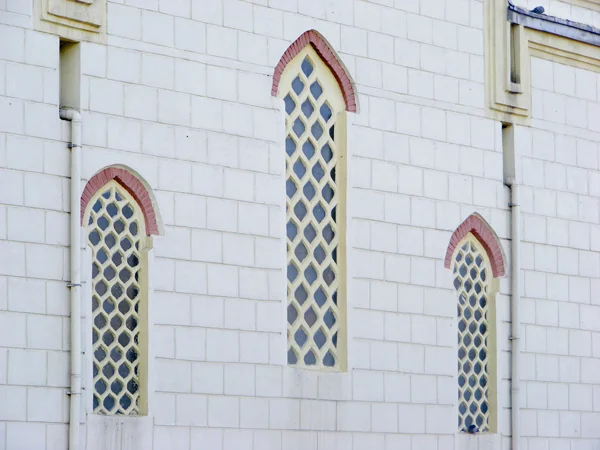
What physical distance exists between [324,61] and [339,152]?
2.89 ft

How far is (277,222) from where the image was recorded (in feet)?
51.7

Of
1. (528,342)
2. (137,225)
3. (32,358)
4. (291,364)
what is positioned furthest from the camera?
(528,342)

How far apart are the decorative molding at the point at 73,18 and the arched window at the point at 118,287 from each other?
1.17 metres

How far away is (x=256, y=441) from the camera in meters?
15.4

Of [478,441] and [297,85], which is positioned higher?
[297,85]

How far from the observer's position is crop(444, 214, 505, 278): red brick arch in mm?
17547

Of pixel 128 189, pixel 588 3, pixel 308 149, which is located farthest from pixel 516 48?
pixel 128 189

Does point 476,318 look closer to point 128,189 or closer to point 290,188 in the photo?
point 290,188

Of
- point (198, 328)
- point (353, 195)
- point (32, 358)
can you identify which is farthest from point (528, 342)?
point (32, 358)

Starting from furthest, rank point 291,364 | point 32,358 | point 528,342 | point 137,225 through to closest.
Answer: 1. point 528,342
2. point 291,364
3. point 137,225
4. point 32,358

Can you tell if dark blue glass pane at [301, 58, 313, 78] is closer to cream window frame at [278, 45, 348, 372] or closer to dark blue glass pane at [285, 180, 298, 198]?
cream window frame at [278, 45, 348, 372]

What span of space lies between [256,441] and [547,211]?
4.77m

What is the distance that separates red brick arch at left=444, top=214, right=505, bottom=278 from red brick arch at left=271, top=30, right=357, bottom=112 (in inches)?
75.3

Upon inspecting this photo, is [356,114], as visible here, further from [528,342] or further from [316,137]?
[528,342]
